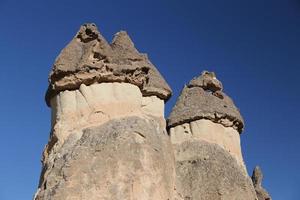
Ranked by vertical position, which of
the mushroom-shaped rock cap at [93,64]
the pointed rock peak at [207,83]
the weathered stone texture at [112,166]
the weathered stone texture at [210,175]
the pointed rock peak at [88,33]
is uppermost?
the pointed rock peak at [207,83]

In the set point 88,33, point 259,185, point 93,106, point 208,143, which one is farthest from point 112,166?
point 259,185

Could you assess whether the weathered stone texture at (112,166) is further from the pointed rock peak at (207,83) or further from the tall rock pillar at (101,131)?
the pointed rock peak at (207,83)

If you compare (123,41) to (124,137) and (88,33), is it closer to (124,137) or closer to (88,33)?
(88,33)

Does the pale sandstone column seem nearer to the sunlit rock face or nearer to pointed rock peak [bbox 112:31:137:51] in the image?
the sunlit rock face

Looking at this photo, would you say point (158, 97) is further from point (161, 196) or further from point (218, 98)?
point (161, 196)

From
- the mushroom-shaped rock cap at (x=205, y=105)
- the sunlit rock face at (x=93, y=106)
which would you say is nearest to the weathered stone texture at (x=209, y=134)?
the mushroom-shaped rock cap at (x=205, y=105)

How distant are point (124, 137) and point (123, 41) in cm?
213

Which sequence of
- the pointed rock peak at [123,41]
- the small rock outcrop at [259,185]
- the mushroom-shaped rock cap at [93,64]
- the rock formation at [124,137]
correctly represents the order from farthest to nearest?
1. the small rock outcrop at [259,185]
2. the pointed rock peak at [123,41]
3. the mushroom-shaped rock cap at [93,64]
4. the rock formation at [124,137]

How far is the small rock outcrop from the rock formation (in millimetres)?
4054

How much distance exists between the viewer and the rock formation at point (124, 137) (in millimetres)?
6734

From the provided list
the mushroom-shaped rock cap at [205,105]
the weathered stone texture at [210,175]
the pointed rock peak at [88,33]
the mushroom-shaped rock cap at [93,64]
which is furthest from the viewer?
the mushroom-shaped rock cap at [205,105]

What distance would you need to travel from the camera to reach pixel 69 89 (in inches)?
311

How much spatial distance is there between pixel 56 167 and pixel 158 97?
3.40m

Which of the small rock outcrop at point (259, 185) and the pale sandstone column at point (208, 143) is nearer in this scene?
the pale sandstone column at point (208, 143)
